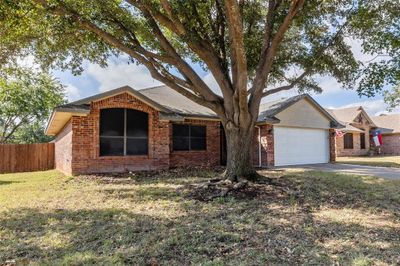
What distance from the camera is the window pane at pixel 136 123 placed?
516 inches

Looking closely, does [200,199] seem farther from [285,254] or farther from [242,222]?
[285,254]

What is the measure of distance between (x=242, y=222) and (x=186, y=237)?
3.99ft

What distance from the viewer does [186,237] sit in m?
4.45

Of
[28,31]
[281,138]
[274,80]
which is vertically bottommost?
[281,138]

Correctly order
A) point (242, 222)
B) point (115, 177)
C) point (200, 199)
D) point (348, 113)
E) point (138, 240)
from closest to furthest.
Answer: point (138, 240) → point (242, 222) → point (200, 199) → point (115, 177) → point (348, 113)

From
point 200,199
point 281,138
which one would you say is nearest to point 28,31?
point 200,199

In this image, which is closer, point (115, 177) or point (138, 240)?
point (138, 240)

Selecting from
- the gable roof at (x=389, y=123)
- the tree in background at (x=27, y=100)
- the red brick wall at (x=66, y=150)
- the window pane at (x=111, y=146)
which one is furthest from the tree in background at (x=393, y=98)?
the tree in background at (x=27, y=100)

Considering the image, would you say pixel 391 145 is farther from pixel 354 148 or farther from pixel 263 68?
pixel 263 68

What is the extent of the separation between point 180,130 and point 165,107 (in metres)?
1.57

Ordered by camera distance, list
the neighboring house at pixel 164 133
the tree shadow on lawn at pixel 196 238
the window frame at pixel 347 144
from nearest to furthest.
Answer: the tree shadow on lawn at pixel 196 238
the neighboring house at pixel 164 133
the window frame at pixel 347 144

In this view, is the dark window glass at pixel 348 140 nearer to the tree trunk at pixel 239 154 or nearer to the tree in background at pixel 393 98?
the tree in background at pixel 393 98

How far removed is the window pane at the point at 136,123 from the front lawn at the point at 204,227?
15.9ft

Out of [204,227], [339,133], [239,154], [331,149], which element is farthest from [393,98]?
[204,227]
